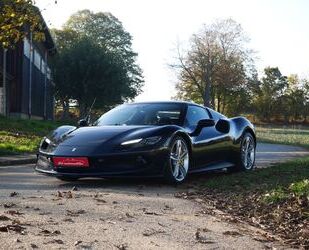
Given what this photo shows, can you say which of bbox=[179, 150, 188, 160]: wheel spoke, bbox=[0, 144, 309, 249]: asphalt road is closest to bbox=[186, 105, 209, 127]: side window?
bbox=[179, 150, 188, 160]: wheel spoke

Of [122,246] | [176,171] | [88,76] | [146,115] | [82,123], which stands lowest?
[122,246]

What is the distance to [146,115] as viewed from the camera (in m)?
9.13

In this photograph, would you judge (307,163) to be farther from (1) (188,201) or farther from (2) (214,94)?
(2) (214,94)

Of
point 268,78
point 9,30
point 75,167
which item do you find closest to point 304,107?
point 268,78

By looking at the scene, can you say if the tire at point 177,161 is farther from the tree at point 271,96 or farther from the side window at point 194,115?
the tree at point 271,96

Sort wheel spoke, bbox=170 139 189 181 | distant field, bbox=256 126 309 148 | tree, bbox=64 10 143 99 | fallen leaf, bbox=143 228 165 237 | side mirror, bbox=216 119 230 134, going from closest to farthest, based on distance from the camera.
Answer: fallen leaf, bbox=143 228 165 237, wheel spoke, bbox=170 139 189 181, side mirror, bbox=216 119 230 134, distant field, bbox=256 126 309 148, tree, bbox=64 10 143 99

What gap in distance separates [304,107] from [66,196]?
338 ft

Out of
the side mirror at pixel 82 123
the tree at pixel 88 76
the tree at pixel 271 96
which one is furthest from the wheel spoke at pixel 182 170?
the tree at pixel 271 96

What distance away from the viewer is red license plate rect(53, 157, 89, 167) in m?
7.93

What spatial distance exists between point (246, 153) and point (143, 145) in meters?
3.28

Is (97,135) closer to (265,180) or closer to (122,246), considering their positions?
(265,180)

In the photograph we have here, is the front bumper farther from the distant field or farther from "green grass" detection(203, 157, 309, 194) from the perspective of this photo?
the distant field

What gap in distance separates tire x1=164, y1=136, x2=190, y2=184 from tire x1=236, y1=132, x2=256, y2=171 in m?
1.88

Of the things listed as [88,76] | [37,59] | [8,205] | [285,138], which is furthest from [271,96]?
[8,205]
